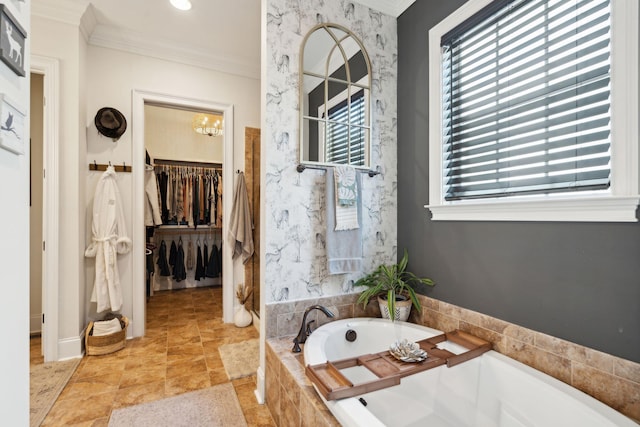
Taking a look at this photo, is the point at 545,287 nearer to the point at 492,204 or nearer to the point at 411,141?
the point at 492,204

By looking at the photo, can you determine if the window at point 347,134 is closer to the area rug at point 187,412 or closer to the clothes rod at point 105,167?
the area rug at point 187,412

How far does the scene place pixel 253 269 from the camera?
129 inches

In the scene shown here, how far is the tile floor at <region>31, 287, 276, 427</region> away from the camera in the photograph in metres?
1.80

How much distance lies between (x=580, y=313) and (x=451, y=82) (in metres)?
1.46

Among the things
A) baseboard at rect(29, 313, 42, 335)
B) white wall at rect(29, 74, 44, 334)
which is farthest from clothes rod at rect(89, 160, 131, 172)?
baseboard at rect(29, 313, 42, 335)

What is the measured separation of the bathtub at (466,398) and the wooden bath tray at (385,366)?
4cm

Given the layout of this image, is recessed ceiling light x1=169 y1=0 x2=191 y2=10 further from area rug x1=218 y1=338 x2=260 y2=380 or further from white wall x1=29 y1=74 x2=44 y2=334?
area rug x1=218 y1=338 x2=260 y2=380

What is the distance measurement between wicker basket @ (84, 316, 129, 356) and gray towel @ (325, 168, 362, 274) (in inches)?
79.1

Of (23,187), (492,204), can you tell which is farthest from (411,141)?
(23,187)

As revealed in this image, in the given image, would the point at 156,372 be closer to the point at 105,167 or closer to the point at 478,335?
the point at 105,167

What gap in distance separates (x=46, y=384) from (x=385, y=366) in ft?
7.67

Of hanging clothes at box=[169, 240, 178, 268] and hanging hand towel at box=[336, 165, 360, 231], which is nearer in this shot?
hanging hand towel at box=[336, 165, 360, 231]

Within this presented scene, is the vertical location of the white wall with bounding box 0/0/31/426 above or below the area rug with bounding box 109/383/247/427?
above

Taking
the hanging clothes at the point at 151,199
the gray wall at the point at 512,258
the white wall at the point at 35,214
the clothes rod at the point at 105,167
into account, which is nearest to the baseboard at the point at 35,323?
the white wall at the point at 35,214
